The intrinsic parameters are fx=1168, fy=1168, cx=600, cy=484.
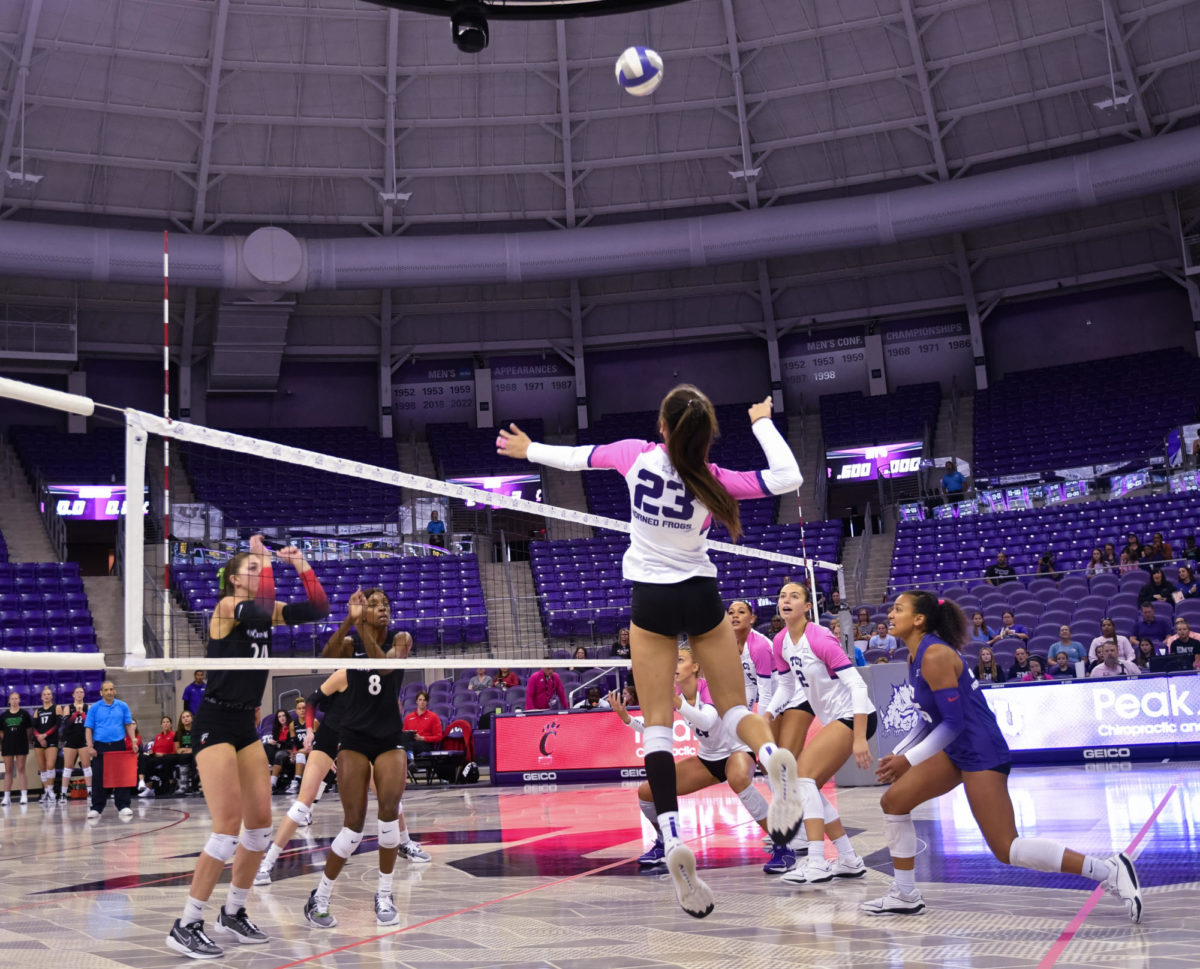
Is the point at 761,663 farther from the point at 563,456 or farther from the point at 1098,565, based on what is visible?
the point at 1098,565


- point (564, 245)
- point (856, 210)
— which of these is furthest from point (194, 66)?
point (856, 210)

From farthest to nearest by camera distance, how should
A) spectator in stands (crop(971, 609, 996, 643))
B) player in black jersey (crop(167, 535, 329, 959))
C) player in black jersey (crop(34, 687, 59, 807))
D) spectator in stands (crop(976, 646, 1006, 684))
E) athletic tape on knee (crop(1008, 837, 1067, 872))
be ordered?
1. player in black jersey (crop(34, 687, 59, 807))
2. spectator in stands (crop(971, 609, 996, 643))
3. spectator in stands (crop(976, 646, 1006, 684))
4. player in black jersey (crop(167, 535, 329, 959))
5. athletic tape on knee (crop(1008, 837, 1067, 872))

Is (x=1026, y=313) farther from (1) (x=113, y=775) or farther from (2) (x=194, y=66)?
(1) (x=113, y=775)

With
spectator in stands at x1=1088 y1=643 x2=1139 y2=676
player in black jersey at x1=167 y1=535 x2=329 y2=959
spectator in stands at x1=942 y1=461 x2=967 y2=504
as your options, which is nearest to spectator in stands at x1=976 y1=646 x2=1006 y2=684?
spectator in stands at x1=1088 y1=643 x2=1139 y2=676

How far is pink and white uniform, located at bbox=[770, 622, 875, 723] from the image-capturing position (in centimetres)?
774

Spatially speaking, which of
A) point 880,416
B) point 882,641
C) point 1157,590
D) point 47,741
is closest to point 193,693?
point 47,741

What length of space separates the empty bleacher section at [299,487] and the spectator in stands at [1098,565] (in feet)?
50.2

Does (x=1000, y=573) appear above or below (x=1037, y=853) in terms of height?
above

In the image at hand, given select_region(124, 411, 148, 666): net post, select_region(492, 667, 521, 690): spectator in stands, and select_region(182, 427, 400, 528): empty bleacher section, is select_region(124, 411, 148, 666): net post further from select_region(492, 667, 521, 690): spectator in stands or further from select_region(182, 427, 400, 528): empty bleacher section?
select_region(182, 427, 400, 528): empty bleacher section

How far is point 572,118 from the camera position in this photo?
26.1 m

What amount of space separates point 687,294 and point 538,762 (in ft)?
55.7

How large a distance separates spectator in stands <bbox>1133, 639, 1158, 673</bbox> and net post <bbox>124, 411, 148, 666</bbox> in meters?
12.5

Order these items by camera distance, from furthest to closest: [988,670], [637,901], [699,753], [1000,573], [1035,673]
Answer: [1000,573] < [988,670] < [1035,673] < [699,753] < [637,901]

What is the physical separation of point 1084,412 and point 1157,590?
11.1 m
